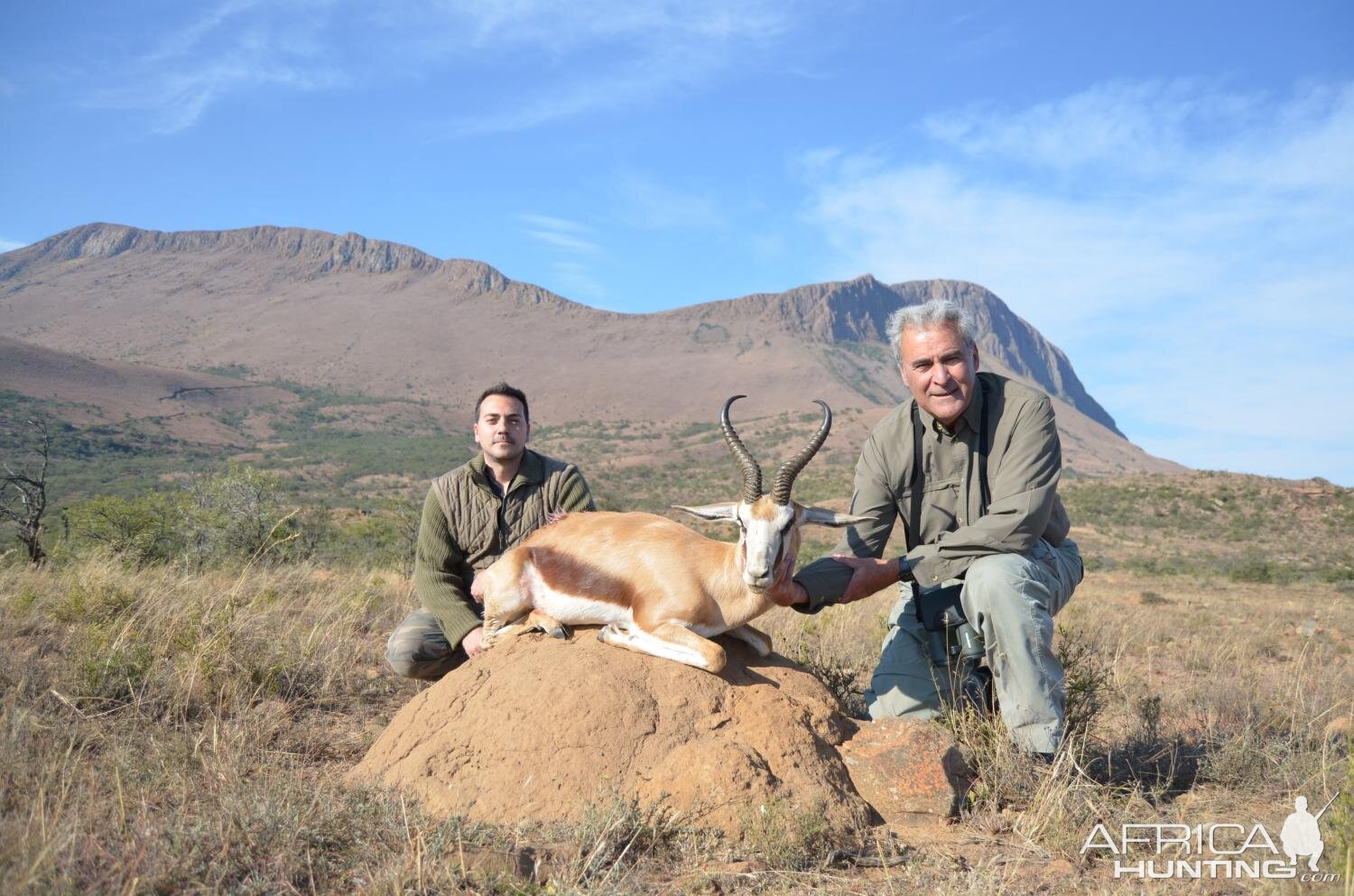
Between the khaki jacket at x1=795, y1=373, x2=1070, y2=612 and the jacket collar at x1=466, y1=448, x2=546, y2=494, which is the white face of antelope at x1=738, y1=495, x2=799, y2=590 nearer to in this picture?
the khaki jacket at x1=795, y1=373, x2=1070, y2=612

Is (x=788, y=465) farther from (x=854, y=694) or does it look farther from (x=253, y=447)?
(x=253, y=447)

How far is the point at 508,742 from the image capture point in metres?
4.77

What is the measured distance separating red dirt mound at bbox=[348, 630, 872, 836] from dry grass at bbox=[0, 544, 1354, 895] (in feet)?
0.75

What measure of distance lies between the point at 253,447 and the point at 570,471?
78190 mm

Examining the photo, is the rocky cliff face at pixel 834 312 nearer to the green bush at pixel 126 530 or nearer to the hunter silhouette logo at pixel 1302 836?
the green bush at pixel 126 530

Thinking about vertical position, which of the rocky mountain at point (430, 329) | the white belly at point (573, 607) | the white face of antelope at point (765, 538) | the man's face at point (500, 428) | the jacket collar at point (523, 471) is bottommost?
the white belly at point (573, 607)

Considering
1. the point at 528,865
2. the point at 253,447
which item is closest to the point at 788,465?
the point at 528,865

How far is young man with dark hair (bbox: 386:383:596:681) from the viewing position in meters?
6.50

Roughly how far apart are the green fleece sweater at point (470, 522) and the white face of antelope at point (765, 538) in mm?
1960

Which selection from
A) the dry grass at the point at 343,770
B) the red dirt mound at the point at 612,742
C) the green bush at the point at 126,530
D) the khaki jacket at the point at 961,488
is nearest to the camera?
the dry grass at the point at 343,770

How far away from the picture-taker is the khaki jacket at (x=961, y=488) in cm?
545

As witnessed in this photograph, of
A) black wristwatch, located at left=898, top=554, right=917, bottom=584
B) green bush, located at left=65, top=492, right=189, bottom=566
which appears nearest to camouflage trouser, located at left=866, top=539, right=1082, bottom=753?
black wristwatch, located at left=898, top=554, right=917, bottom=584

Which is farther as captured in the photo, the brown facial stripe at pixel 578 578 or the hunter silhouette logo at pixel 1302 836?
the brown facial stripe at pixel 578 578

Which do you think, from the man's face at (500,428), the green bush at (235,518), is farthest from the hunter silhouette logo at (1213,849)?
the green bush at (235,518)
